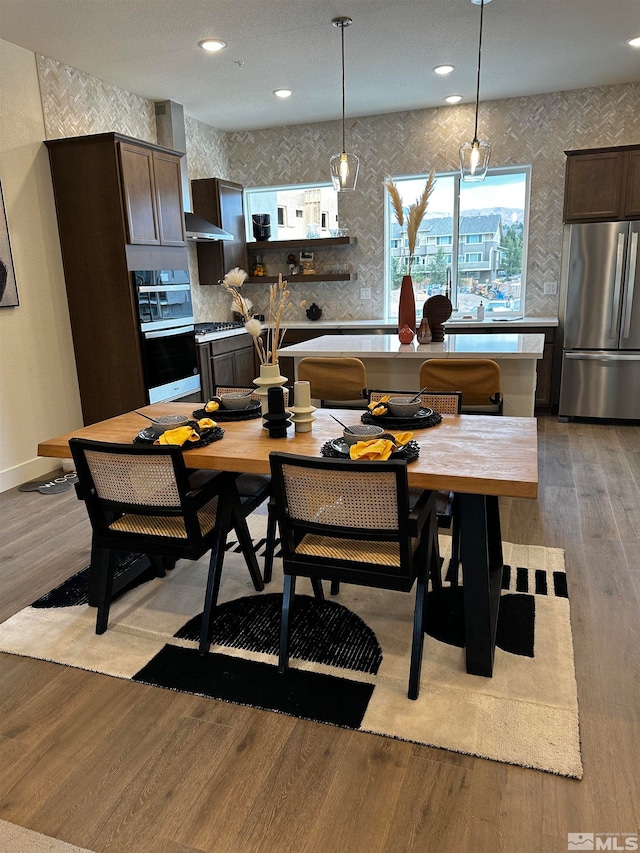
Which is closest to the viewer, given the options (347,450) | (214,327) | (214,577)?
(347,450)

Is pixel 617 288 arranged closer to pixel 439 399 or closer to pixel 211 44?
pixel 439 399

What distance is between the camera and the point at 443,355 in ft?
11.7

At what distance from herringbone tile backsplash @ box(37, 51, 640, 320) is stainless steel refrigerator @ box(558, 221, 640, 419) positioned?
688 mm

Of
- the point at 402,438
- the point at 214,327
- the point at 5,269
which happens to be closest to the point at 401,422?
the point at 402,438

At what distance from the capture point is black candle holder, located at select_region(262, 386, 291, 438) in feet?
7.52

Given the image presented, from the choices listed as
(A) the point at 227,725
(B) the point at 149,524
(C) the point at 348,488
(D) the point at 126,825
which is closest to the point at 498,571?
(C) the point at 348,488

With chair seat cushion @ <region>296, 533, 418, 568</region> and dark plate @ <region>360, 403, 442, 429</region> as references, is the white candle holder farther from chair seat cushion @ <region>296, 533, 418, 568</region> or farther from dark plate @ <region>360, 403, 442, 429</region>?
→ chair seat cushion @ <region>296, 533, 418, 568</region>

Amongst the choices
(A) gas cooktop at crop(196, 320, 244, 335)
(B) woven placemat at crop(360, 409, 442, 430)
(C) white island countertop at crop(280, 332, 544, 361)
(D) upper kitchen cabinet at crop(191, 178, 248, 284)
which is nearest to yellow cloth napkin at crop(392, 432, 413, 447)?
(B) woven placemat at crop(360, 409, 442, 430)

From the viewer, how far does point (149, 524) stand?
2180 millimetres

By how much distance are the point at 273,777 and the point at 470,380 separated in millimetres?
2155

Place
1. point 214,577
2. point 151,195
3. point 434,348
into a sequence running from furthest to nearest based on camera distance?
point 151,195 → point 434,348 → point 214,577

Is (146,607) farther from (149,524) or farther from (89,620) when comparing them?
(149,524)

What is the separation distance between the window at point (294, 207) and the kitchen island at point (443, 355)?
2809mm

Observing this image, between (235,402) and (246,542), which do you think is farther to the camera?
(235,402)
